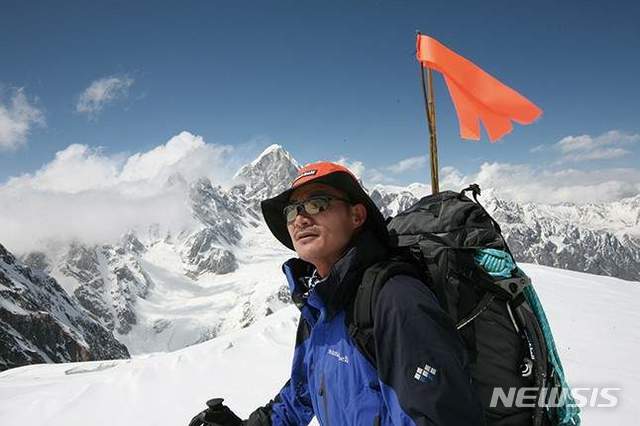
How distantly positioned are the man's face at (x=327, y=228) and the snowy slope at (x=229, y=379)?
5.09 m

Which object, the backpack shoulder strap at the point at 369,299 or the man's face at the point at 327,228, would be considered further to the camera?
the man's face at the point at 327,228

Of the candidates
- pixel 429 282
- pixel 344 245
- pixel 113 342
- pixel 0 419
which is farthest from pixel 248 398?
pixel 113 342

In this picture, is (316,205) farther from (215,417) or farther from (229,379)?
(229,379)

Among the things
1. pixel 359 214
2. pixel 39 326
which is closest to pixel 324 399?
pixel 359 214

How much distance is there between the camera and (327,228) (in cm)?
296

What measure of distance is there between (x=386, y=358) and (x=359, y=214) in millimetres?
1163

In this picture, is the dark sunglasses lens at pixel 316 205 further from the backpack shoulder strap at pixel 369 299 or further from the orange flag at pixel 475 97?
the orange flag at pixel 475 97

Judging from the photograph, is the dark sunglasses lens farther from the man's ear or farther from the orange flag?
the orange flag

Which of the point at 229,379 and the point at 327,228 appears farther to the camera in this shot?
the point at 229,379

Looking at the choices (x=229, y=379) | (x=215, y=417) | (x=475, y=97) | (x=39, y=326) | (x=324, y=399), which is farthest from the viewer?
(x=39, y=326)

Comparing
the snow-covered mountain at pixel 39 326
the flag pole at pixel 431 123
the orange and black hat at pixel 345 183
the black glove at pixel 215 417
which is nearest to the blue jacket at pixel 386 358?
the orange and black hat at pixel 345 183

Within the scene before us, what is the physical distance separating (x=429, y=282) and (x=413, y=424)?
0.79 meters

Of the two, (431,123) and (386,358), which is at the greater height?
(431,123)

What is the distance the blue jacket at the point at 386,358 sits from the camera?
6.23 ft
